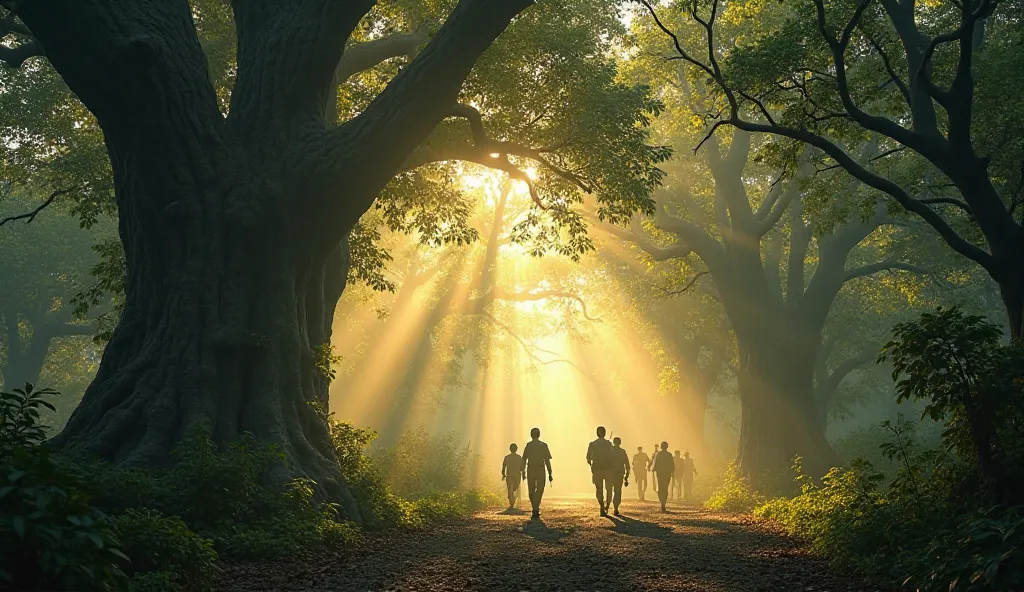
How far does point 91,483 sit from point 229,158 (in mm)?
5249

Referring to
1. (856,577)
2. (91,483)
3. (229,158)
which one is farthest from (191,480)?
(856,577)

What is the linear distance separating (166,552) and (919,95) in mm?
11492

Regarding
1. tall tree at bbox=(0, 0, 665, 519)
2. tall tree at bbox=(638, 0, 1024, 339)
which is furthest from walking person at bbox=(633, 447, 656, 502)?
tall tree at bbox=(0, 0, 665, 519)

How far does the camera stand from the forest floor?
6.67 meters

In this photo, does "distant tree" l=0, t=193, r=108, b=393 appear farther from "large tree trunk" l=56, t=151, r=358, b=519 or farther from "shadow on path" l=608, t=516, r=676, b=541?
"shadow on path" l=608, t=516, r=676, b=541

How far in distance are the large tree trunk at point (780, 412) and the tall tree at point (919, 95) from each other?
19.8 ft

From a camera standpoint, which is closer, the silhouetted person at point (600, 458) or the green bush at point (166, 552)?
the green bush at point (166, 552)

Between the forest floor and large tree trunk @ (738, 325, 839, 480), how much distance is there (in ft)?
29.0

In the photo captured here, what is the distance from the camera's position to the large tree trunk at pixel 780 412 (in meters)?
20.9

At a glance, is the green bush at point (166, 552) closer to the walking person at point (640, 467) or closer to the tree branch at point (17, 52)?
the tree branch at point (17, 52)

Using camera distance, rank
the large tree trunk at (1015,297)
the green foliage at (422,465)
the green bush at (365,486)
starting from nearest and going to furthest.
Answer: the large tree trunk at (1015,297), the green bush at (365,486), the green foliage at (422,465)

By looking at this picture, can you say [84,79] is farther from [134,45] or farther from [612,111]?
[612,111]

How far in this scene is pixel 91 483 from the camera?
23.3 ft

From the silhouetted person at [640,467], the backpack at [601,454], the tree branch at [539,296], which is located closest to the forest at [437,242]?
the backpack at [601,454]
